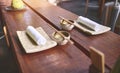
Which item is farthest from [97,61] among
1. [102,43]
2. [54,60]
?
[102,43]

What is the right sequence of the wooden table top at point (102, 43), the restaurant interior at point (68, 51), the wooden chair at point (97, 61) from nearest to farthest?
1. the wooden chair at point (97, 61)
2. the restaurant interior at point (68, 51)
3. the wooden table top at point (102, 43)

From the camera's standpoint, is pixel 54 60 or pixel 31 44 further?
pixel 31 44

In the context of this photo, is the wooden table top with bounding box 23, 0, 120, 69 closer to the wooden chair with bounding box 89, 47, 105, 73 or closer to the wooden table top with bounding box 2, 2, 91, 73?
the wooden table top with bounding box 2, 2, 91, 73

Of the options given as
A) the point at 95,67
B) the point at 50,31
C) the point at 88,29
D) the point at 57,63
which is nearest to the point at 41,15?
the point at 50,31

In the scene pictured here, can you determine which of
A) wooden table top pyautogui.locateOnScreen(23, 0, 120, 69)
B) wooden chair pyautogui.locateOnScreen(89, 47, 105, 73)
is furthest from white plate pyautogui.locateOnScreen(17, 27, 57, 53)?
wooden chair pyautogui.locateOnScreen(89, 47, 105, 73)

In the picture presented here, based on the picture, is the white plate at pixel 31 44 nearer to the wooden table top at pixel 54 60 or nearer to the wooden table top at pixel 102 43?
the wooden table top at pixel 54 60

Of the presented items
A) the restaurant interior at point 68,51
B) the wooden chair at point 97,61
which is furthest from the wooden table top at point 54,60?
the wooden chair at point 97,61

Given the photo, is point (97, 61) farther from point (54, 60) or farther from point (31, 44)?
point (31, 44)

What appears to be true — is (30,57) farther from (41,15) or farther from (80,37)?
(41,15)

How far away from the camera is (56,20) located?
1.46 metres

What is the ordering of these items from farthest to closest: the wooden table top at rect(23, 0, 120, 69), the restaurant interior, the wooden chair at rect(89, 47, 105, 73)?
the wooden table top at rect(23, 0, 120, 69), the restaurant interior, the wooden chair at rect(89, 47, 105, 73)

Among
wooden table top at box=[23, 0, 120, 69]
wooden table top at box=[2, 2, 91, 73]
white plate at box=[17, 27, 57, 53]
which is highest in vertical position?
white plate at box=[17, 27, 57, 53]

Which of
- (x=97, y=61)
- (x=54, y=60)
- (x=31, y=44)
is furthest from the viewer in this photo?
(x=31, y=44)

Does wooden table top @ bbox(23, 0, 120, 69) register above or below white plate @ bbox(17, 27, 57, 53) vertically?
below
